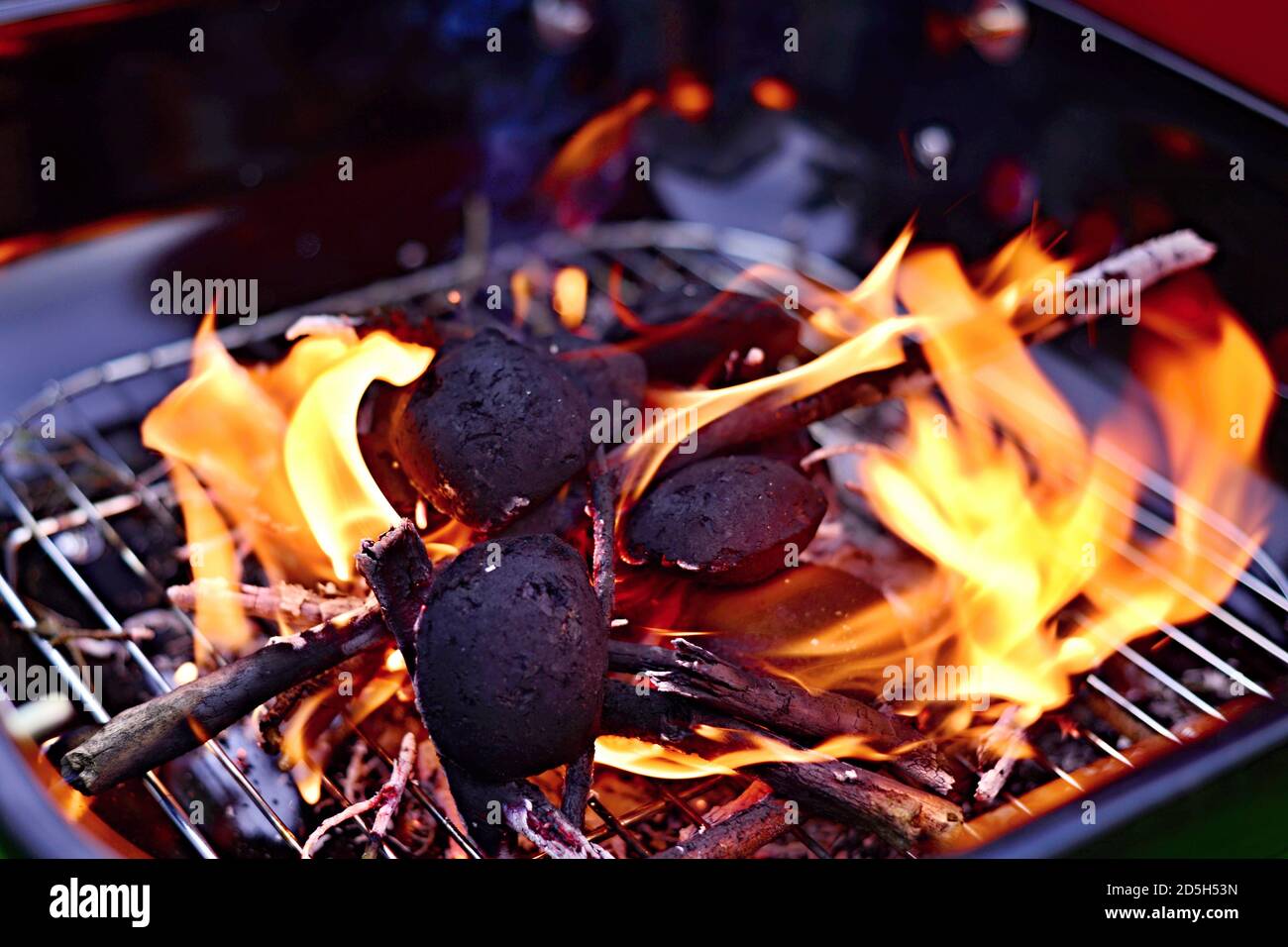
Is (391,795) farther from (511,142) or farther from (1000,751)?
(511,142)

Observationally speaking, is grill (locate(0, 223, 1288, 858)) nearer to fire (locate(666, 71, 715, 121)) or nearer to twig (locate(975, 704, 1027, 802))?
twig (locate(975, 704, 1027, 802))

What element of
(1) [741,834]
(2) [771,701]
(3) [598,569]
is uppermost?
(3) [598,569]

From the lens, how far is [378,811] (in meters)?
1.20

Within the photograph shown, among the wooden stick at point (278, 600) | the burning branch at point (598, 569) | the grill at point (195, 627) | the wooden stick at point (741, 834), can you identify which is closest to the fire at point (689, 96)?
the grill at point (195, 627)

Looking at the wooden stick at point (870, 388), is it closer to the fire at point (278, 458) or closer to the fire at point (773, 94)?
the fire at point (278, 458)

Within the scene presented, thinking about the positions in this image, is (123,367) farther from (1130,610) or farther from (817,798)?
(1130,610)

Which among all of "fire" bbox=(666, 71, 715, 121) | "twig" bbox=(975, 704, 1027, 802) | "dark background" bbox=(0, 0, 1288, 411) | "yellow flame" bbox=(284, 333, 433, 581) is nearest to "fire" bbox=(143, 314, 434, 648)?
"yellow flame" bbox=(284, 333, 433, 581)

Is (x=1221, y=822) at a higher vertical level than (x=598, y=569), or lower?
lower

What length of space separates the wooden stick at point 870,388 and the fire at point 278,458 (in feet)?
0.97

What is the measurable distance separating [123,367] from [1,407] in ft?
0.59

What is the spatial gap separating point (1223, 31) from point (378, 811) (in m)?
1.63

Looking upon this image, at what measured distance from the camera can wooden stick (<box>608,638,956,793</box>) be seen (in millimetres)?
1194

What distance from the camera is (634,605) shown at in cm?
138

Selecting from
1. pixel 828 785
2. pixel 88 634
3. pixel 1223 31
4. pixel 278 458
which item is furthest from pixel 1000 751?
pixel 1223 31
